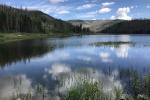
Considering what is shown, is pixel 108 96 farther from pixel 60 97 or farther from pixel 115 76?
pixel 115 76

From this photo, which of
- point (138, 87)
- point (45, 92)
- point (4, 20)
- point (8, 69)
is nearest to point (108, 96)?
point (138, 87)

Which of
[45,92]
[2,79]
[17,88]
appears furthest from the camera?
[2,79]

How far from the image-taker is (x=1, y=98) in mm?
21109

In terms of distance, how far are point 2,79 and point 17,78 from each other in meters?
1.65

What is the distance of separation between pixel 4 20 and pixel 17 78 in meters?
136

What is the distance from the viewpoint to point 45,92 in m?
22.9

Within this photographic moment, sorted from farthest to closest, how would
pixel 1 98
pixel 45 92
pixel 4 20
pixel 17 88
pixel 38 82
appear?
pixel 4 20 → pixel 38 82 → pixel 17 88 → pixel 45 92 → pixel 1 98

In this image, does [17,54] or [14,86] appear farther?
Answer: [17,54]

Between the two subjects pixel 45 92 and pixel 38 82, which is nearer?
pixel 45 92

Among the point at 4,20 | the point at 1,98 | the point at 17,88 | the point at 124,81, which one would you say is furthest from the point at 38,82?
the point at 4,20

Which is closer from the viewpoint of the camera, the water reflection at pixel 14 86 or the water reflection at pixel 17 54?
the water reflection at pixel 14 86

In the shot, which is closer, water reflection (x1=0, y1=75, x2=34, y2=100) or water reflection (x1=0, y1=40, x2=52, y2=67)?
water reflection (x1=0, y1=75, x2=34, y2=100)

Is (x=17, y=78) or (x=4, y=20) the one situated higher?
(x=4, y=20)

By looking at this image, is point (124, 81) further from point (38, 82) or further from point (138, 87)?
point (38, 82)
